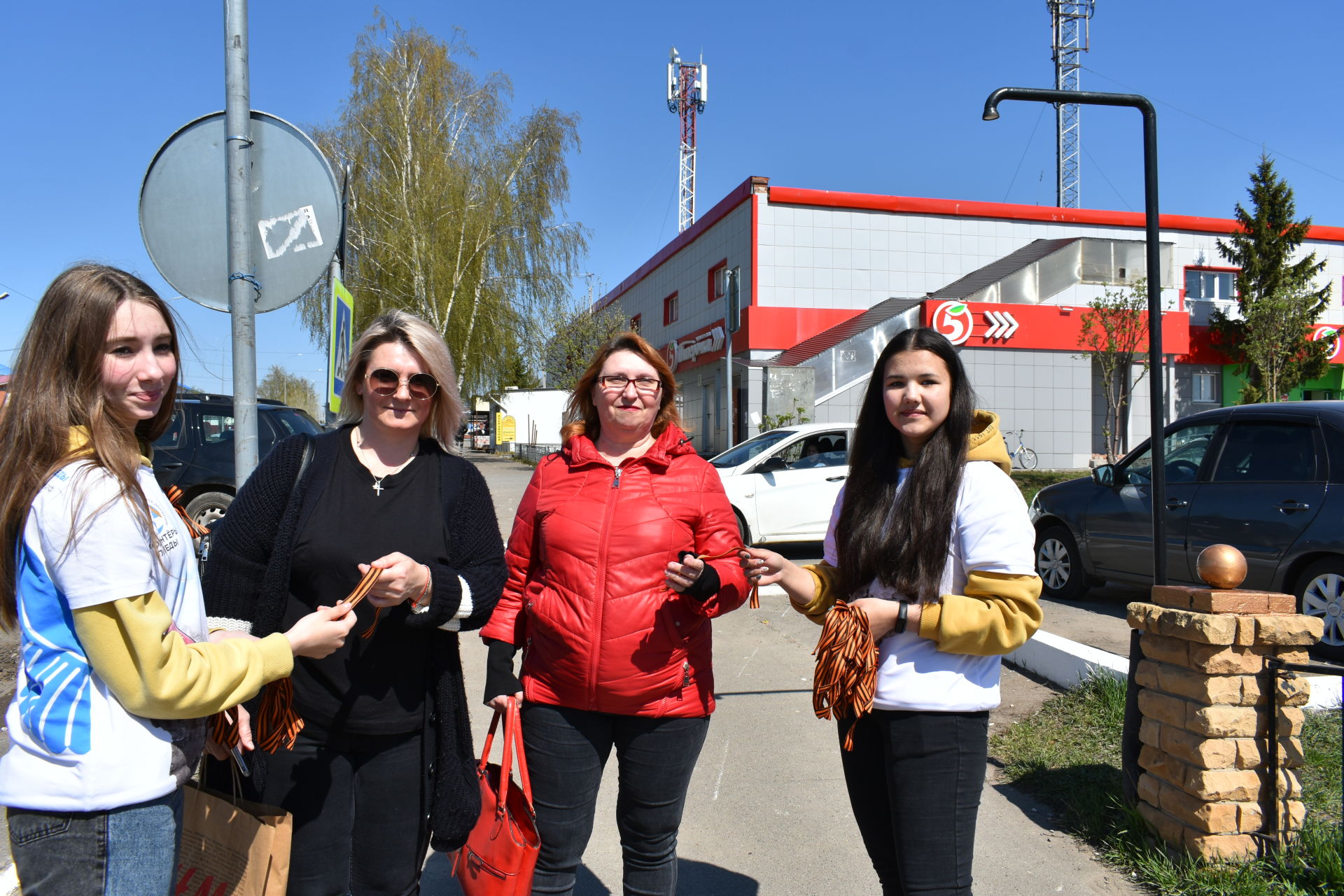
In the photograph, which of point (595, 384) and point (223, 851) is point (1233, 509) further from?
point (223, 851)

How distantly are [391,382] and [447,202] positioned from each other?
26.2m

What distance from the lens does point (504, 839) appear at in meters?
2.30

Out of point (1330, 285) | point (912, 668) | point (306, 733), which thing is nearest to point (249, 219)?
point (306, 733)

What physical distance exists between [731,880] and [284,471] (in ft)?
7.12

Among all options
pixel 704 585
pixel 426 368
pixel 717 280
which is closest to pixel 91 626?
pixel 426 368

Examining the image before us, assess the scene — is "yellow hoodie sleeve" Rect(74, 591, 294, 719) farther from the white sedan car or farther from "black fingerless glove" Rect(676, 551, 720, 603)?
the white sedan car

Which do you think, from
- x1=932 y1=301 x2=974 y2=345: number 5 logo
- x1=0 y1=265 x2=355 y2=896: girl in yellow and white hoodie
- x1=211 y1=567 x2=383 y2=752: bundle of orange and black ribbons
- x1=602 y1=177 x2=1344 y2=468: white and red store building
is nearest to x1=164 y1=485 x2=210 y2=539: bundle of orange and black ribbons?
x1=0 y1=265 x2=355 y2=896: girl in yellow and white hoodie

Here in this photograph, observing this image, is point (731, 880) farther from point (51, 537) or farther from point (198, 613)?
point (51, 537)

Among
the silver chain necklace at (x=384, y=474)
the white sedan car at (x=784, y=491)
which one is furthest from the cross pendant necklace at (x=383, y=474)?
the white sedan car at (x=784, y=491)

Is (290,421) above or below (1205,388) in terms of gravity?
below

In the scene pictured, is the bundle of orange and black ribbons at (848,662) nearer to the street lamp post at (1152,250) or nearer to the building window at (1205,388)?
the street lamp post at (1152,250)

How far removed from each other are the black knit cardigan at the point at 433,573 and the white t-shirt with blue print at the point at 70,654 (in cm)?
62

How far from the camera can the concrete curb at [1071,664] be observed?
14.6 ft

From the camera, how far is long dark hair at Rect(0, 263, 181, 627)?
1483 millimetres
